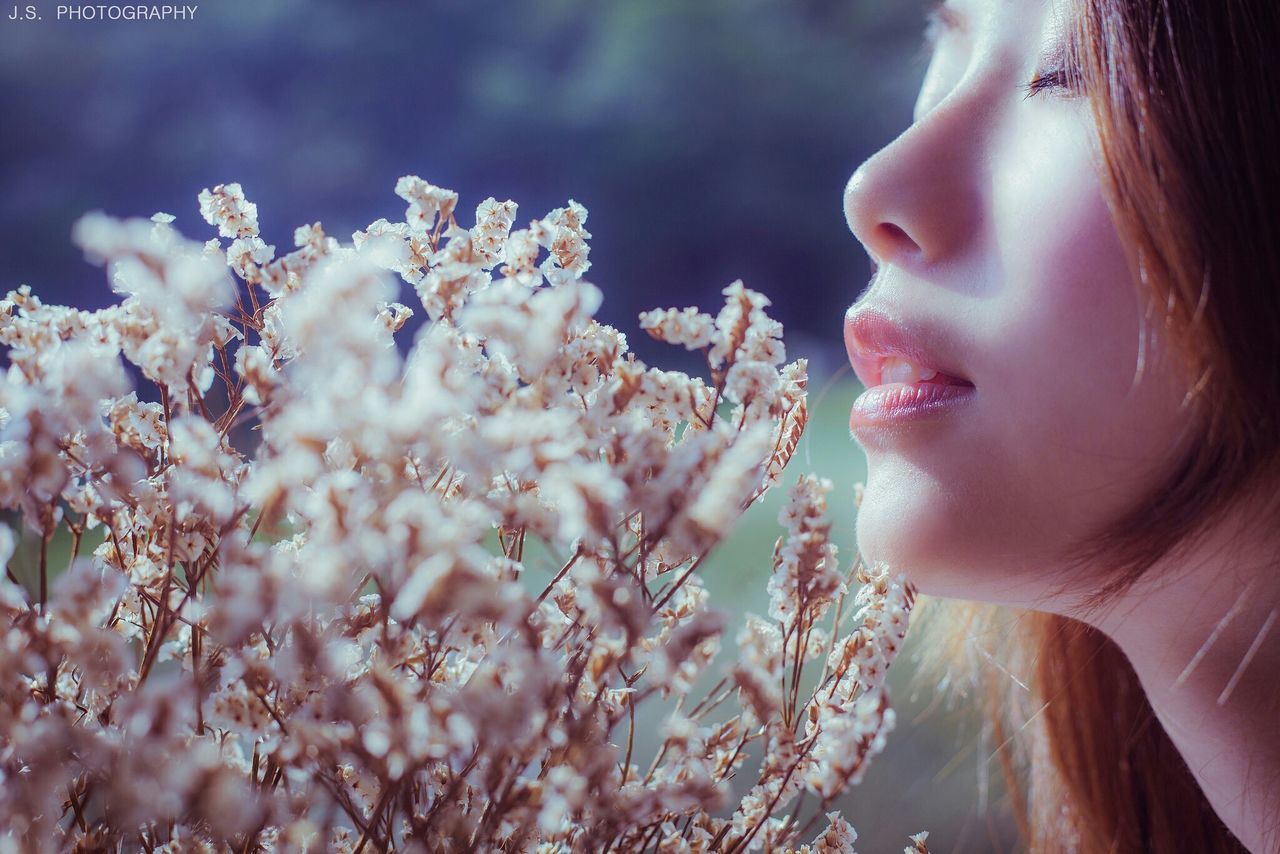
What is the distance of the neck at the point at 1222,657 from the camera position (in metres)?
0.43

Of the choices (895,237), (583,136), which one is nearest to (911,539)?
(895,237)

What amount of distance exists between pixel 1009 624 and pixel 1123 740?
0.10 metres

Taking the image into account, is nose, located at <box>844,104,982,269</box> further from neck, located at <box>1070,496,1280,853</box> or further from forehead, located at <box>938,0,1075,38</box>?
neck, located at <box>1070,496,1280,853</box>

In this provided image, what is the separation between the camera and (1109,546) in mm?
402

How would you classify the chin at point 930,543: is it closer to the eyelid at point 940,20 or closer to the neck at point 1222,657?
the neck at point 1222,657

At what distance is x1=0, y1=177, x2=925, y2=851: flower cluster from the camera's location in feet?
0.79

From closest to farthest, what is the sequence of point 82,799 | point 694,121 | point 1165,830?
1. point 82,799
2. point 1165,830
3. point 694,121

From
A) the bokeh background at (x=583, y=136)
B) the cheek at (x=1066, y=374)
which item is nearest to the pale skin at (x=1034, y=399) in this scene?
the cheek at (x=1066, y=374)

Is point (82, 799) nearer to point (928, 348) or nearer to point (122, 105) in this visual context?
point (928, 348)

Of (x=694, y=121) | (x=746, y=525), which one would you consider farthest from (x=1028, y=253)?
(x=694, y=121)

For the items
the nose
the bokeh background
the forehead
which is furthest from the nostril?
the bokeh background

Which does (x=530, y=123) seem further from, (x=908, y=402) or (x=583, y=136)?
(x=908, y=402)

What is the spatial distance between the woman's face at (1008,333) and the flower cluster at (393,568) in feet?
0.17

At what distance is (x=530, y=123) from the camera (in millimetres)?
1151
